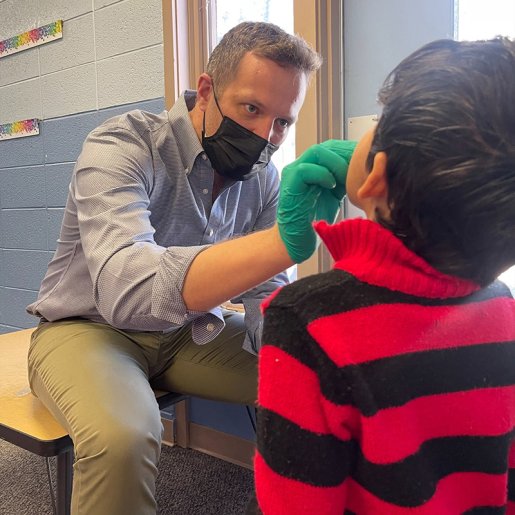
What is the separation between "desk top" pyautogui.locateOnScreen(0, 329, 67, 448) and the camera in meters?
0.96

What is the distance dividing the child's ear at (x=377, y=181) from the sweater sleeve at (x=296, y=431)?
0.14m

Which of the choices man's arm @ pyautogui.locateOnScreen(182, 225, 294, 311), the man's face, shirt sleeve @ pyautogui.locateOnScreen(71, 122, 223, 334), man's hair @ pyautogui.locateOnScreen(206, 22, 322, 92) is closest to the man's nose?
the man's face

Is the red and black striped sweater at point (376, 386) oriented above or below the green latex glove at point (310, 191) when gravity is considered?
below

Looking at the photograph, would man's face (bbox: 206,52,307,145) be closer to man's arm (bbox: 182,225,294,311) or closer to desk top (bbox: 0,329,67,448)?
man's arm (bbox: 182,225,294,311)

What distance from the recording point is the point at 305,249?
0.77 meters

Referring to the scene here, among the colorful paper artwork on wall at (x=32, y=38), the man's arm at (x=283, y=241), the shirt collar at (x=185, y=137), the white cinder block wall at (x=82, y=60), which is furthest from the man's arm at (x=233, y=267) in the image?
the colorful paper artwork on wall at (x=32, y=38)

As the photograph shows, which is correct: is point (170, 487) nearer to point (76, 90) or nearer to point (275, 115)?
point (275, 115)

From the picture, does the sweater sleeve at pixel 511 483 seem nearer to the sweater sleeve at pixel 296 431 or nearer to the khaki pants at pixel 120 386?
the sweater sleeve at pixel 296 431

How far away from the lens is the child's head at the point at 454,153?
1.42 feet

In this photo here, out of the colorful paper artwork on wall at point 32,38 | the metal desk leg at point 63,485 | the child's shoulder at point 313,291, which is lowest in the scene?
the metal desk leg at point 63,485

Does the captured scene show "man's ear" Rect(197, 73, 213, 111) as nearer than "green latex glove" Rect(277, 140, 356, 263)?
No

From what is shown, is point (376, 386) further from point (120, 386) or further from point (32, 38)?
point (32, 38)

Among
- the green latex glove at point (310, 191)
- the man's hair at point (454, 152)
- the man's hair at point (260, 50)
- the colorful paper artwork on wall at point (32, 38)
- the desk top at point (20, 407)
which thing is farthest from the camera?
the colorful paper artwork on wall at point (32, 38)

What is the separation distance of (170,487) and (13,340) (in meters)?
0.64
